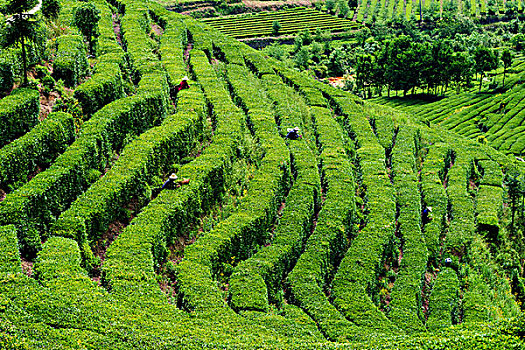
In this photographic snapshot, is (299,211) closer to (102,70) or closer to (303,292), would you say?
(303,292)

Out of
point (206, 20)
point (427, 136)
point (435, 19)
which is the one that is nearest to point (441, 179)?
point (427, 136)

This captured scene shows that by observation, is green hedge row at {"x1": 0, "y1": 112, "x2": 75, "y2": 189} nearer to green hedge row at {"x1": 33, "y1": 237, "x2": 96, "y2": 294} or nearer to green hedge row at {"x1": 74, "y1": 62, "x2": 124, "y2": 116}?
green hedge row at {"x1": 74, "y1": 62, "x2": 124, "y2": 116}

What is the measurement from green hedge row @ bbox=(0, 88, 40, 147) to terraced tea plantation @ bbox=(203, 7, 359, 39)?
101114 mm

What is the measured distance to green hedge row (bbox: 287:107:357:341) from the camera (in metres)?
27.3

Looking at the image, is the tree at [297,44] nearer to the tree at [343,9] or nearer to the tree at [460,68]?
the tree at [343,9]

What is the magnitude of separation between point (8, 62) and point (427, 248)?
1120 inches

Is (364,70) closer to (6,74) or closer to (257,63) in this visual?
(257,63)

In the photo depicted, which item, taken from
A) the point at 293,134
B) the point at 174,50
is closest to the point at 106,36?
the point at 174,50

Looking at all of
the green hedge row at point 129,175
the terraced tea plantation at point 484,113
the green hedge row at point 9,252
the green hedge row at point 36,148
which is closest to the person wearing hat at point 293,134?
the green hedge row at point 129,175

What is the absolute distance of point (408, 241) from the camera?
116 feet

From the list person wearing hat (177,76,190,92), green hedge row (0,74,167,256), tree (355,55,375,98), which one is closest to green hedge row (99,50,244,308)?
person wearing hat (177,76,190,92)

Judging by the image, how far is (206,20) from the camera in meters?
143

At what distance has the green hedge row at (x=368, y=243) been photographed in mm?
28266

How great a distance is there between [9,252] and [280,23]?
128m
